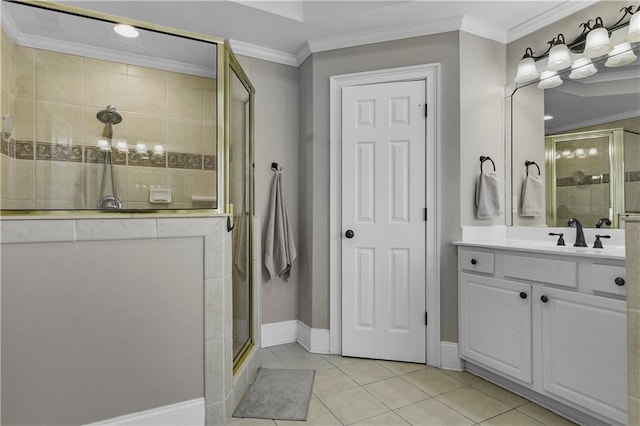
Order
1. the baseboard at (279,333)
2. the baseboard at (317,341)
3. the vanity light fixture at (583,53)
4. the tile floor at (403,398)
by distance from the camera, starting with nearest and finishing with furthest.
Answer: the tile floor at (403,398) → the vanity light fixture at (583,53) → the baseboard at (317,341) → the baseboard at (279,333)

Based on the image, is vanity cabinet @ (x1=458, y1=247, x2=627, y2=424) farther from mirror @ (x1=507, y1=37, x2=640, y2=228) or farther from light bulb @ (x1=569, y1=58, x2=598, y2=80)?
light bulb @ (x1=569, y1=58, x2=598, y2=80)

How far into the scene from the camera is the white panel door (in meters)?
2.59

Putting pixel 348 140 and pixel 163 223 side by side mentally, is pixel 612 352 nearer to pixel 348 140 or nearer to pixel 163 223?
pixel 348 140

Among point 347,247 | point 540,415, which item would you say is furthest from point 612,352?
point 347,247

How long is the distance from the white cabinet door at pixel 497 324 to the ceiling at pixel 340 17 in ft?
5.92

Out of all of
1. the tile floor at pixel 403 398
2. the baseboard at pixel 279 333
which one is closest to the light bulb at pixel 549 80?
the tile floor at pixel 403 398

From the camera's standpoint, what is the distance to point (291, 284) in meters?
3.07

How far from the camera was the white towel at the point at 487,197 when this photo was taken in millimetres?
2496

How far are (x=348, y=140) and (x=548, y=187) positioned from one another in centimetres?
143

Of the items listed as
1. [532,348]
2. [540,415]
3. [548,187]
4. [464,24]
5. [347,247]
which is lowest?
[540,415]

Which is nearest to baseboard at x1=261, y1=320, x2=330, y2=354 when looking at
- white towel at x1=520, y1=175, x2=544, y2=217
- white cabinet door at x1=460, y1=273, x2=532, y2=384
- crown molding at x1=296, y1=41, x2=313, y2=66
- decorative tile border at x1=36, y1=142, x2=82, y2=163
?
white cabinet door at x1=460, y1=273, x2=532, y2=384

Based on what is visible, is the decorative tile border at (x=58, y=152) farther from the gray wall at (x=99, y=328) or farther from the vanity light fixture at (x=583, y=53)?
the vanity light fixture at (x=583, y=53)

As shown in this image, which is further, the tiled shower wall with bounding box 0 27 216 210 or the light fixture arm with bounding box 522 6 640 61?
the light fixture arm with bounding box 522 6 640 61

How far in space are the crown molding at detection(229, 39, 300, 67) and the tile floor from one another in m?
2.45
